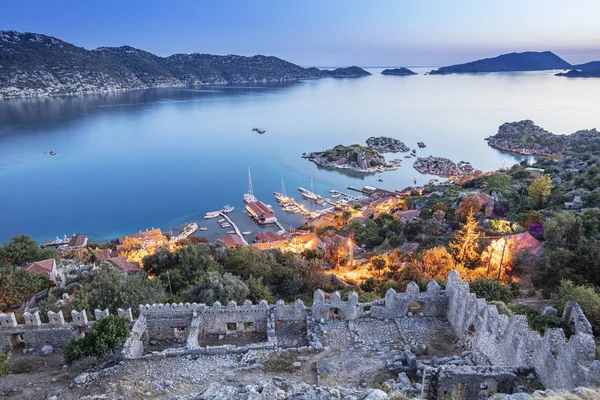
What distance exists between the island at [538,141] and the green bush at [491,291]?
71155 millimetres

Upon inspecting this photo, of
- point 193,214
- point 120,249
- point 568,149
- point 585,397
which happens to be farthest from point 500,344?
point 568,149

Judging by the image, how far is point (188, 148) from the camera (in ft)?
318

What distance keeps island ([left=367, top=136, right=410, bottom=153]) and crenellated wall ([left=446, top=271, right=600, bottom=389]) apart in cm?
8422

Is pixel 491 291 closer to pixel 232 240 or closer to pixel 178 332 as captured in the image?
pixel 178 332

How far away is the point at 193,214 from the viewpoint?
56562 millimetres

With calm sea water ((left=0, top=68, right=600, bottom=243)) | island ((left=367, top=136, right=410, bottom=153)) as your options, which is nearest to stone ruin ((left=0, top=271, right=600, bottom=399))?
calm sea water ((left=0, top=68, right=600, bottom=243))

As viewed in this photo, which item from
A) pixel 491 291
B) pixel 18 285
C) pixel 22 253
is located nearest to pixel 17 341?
pixel 18 285

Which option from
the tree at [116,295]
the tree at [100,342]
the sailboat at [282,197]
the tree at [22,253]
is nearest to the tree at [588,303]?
the tree at [100,342]

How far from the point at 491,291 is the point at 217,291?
38.7 ft

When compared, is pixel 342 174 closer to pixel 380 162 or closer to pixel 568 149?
pixel 380 162

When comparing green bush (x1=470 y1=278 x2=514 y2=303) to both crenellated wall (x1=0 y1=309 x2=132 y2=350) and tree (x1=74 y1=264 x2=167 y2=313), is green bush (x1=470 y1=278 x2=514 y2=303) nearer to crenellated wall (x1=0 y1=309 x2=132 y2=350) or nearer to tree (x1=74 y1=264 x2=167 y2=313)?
crenellated wall (x1=0 y1=309 x2=132 y2=350)

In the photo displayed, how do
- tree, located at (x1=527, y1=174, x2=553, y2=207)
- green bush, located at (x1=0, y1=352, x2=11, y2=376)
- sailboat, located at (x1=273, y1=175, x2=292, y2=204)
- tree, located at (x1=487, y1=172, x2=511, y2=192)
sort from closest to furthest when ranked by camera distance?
green bush, located at (x1=0, y1=352, x2=11, y2=376) < tree, located at (x1=527, y1=174, x2=553, y2=207) < tree, located at (x1=487, y1=172, x2=511, y2=192) < sailboat, located at (x1=273, y1=175, x2=292, y2=204)

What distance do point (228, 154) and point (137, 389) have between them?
8419 centimetres

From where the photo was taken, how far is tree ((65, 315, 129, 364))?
12430 mm
